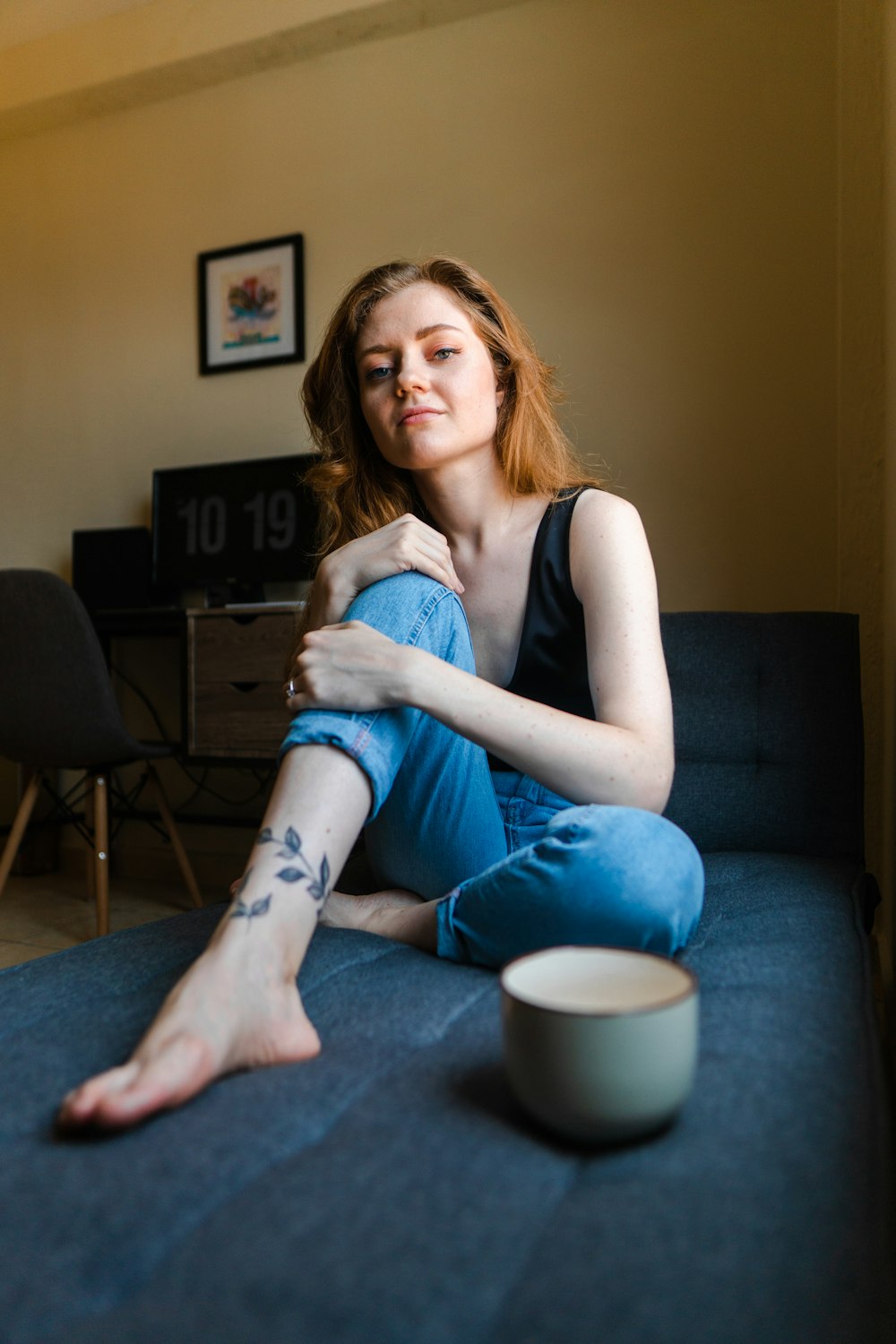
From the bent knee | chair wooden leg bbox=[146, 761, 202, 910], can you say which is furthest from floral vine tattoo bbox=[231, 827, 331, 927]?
chair wooden leg bbox=[146, 761, 202, 910]

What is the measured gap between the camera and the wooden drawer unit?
2.53m

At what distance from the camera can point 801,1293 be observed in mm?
452

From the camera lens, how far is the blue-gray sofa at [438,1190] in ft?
1.46

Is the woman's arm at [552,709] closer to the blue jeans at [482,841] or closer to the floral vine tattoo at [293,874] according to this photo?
the blue jeans at [482,841]

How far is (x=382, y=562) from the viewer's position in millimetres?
1170

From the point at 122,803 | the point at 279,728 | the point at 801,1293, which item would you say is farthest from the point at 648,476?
the point at 801,1293

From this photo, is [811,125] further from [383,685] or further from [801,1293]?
[801,1293]

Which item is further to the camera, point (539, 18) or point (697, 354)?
point (539, 18)

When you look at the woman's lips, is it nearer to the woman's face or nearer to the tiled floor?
the woman's face

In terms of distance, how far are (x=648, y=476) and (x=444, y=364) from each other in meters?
1.34

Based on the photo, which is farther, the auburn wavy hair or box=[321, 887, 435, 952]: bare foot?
the auburn wavy hair

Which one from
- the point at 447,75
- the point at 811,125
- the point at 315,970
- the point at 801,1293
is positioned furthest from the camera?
the point at 447,75

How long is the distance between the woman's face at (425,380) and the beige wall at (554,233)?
119 centimetres

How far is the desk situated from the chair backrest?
285 millimetres
